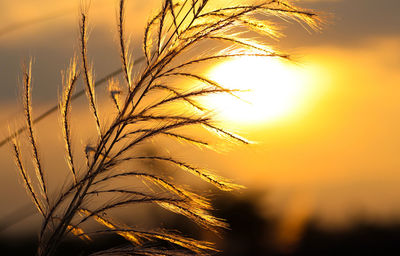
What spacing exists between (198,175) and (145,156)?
8.0 inches

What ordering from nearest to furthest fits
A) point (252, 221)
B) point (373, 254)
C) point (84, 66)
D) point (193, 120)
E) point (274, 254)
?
1. point (193, 120)
2. point (84, 66)
3. point (274, 254)
4. point (373, 254)
5. point (252, 221)

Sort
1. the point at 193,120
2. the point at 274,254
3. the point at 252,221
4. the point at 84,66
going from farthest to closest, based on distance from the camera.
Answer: the point at 252,221
the point at 274,254
the point at 84,66
the point at 193,120

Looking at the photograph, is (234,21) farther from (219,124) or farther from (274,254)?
(274,254)

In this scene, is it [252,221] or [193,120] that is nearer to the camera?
[193,120]

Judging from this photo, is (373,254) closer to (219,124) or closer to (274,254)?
(274,254)

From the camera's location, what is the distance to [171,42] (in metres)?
1.82

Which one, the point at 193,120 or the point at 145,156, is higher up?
the point at 193,120

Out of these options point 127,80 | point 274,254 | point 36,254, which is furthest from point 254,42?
point 274,254

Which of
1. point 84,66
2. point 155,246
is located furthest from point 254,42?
point 155,246

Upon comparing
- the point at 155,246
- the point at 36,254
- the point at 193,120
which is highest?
the point at 193,120

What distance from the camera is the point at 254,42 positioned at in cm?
182

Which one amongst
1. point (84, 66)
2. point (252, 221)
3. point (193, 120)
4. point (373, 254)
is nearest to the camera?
point (193, 120)

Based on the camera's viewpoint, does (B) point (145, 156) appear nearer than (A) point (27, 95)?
Yes

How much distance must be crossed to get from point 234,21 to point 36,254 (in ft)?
3.56
